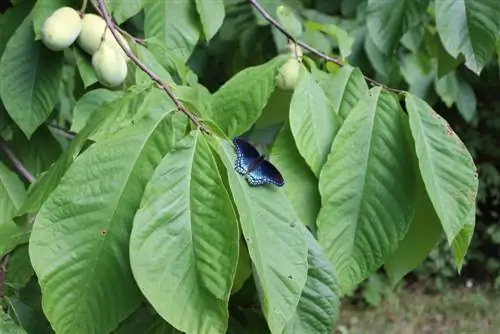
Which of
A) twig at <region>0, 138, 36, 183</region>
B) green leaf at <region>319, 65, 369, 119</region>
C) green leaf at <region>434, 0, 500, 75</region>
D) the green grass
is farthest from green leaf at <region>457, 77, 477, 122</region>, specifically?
green leaf at <region>319, 65, 369, 119</region>

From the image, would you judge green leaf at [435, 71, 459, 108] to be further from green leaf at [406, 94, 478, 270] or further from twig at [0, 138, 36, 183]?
green leaf at [406, 94, 478, 270]

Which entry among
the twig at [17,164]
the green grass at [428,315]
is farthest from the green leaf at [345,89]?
the green grass at [428,315]

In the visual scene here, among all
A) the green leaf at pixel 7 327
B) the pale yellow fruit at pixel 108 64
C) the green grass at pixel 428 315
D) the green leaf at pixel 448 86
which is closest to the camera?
the green leaf at pixel 7 327

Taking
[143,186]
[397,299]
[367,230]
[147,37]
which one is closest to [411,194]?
[367,230]

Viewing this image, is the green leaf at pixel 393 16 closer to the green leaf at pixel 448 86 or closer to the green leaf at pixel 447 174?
the green leaf at pixel 447 174

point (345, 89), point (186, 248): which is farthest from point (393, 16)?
point (186, 248)

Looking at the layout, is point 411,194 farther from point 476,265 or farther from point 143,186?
point 476,265

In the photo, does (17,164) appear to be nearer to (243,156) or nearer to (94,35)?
(94,35)
